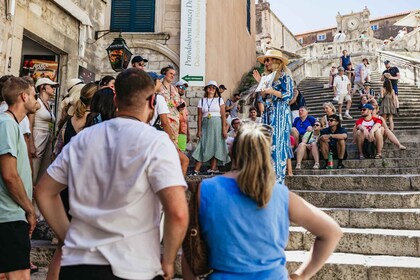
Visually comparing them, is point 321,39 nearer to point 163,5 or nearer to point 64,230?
point 163,5

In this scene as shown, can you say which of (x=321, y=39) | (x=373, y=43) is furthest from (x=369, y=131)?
(x=321, y=39)

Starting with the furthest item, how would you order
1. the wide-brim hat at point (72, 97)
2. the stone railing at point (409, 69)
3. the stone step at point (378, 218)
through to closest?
1. the stone railing at point (409, 69)
2. the stone step at point (378, 218)
3. the wide-brim hat at point (72, 97)

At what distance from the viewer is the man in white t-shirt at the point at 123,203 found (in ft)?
5.12

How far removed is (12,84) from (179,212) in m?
1.94

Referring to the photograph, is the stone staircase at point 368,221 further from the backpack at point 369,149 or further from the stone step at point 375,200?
the backpack at point 369,149

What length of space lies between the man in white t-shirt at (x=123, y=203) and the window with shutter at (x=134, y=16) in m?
11.6

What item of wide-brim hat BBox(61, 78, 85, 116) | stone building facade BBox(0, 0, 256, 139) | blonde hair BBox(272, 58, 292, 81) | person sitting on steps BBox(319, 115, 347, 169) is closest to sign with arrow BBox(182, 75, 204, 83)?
stone building facade BBox(0, 0, 256, 139)

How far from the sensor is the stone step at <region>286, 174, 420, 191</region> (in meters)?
5.31

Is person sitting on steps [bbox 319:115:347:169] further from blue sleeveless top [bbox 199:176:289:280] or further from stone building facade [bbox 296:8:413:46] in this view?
stone building facade [bbox 296:8:413:46]

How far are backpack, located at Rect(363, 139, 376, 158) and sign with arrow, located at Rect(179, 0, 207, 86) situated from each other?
6087 millimetres

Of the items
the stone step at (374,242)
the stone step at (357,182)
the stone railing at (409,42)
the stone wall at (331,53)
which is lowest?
the stone step at (374,242)

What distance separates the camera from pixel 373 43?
25.2 meters

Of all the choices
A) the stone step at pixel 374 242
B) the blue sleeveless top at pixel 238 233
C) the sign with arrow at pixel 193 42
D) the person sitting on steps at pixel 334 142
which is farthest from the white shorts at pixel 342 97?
the blue sleeveless top at pixel 238 233

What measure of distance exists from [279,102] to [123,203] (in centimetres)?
369
